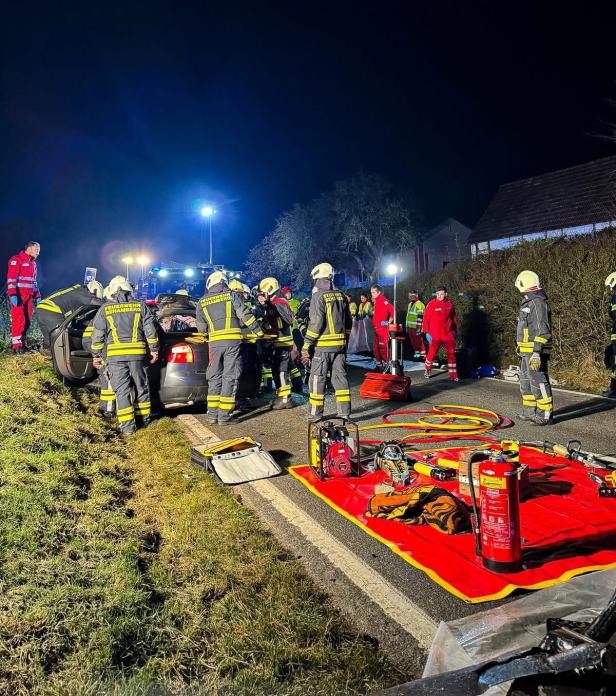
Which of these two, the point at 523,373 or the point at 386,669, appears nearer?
the point at 386,669

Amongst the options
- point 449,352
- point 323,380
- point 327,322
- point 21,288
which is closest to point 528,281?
point 327,322

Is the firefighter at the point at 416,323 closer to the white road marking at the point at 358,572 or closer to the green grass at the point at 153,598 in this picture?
the white road marking at the point at 358,572

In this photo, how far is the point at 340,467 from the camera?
200 inches

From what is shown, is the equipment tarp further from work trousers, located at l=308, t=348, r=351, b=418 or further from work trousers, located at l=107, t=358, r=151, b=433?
work trousers, located at l=107, t=358, r=151, b=433

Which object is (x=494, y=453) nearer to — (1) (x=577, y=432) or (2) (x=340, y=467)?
(2) (x=340, y=467)

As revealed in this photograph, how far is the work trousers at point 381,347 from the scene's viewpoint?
13.8 meters

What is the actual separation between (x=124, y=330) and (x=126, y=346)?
8.6 inches

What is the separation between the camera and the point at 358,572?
10.9 feet

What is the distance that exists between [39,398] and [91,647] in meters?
5.57

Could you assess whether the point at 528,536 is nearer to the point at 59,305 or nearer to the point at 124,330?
the point at 124,330

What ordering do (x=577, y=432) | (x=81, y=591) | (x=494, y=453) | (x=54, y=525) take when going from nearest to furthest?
(x=81, y=591), (x=494, y=453), (x=54, y=525), (x=577, y=432)

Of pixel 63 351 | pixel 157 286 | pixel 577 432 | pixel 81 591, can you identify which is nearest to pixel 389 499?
pixel 81 591

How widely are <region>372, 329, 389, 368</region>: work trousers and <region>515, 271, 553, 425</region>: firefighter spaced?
6.24m

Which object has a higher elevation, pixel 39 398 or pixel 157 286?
pixel 157 286
